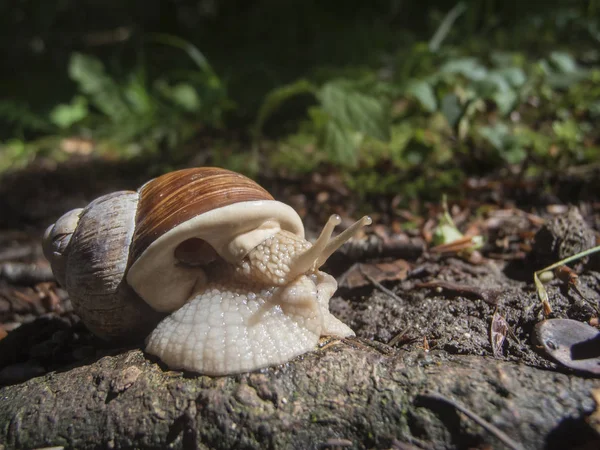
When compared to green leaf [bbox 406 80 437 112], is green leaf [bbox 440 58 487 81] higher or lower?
higher

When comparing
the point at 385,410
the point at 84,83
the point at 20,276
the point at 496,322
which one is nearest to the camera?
the point at 385,410

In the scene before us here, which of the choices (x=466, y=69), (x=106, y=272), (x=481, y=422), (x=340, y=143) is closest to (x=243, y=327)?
(x=106, y=272)

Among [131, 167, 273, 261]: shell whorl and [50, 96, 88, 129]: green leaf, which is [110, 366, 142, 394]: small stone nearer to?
[131, 167, 273, 261]: shell whorl

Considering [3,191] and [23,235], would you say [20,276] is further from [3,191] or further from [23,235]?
[3,191]

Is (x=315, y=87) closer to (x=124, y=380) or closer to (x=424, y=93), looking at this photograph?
(x=424, y=93)

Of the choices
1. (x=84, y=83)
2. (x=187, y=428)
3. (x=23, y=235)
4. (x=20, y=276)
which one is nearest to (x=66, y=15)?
(x=84, y=83)

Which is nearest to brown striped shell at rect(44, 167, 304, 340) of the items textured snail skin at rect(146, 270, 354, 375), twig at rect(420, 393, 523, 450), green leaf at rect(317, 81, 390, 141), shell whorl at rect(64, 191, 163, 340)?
shell whorl at rect(64, 191, 163, 340)
